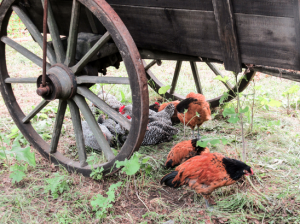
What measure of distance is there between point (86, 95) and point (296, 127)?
8.38 feet

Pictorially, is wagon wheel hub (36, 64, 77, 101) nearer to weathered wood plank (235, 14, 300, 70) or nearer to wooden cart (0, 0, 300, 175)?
wooden cart (0, 0, 300, 175)

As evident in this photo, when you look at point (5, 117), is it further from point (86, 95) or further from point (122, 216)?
point (122, 216)

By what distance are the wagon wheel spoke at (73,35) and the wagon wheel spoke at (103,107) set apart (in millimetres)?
242

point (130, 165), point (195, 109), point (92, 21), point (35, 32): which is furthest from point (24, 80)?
point (195, 109)

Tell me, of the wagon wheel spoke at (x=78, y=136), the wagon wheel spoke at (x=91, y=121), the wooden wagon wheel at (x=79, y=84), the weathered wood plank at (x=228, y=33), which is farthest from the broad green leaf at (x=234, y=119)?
the wagon wheel spoke at (x=78, y=136)

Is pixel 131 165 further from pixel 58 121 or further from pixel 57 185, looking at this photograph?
pixel 58 121

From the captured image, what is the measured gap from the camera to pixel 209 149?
2.96 meters

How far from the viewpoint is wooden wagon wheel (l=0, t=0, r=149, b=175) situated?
185cm

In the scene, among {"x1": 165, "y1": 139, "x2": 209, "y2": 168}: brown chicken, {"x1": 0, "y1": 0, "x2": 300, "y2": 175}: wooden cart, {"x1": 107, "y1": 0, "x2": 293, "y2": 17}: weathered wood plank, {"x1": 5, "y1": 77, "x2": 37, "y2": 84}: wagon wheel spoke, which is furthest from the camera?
{"x1": 165, "y1": 139, "x2": 209, "y2": 168}: brown chicken

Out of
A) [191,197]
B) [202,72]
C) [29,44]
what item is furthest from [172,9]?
[29,44]

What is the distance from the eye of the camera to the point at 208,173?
6.92 ft

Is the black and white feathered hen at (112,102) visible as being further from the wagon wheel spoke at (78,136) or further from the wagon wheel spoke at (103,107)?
the wagon wheel spoke at (103,107)

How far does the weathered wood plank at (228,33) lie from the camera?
5.44ft

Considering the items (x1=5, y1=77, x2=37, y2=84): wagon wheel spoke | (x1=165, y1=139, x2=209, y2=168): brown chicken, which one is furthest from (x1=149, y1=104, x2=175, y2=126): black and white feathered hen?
(x1=5, y1=77, x2=37, y2=84): wagon wheel spoke
